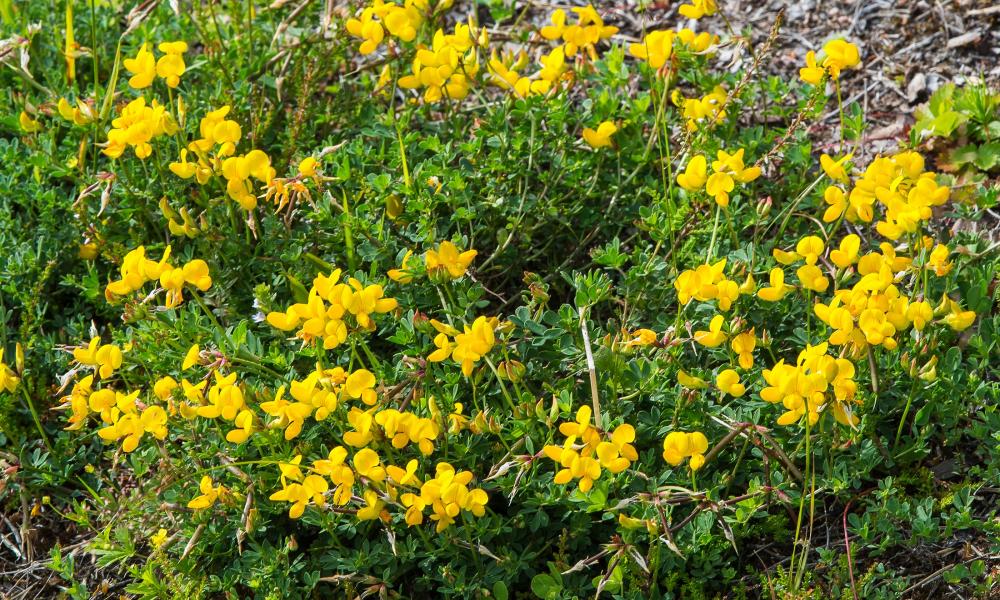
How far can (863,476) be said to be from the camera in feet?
9.30

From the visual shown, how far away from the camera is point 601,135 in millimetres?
3525

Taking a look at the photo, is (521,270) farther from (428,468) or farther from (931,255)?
(931,255)

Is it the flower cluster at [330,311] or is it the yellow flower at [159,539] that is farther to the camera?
the yellow flower at [159,539]

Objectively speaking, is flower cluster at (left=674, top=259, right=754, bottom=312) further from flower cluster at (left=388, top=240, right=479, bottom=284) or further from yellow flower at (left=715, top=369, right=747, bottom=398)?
flower cluster at (left=388, top=240, right=479, bottom=284)

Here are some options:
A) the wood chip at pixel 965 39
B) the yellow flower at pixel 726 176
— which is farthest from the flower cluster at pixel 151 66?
the wood chip at pixel 965 39

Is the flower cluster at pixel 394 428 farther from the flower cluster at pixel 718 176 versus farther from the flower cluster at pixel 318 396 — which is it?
the flower cluster at pixel 718 176

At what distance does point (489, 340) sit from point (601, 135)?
1.16 metres

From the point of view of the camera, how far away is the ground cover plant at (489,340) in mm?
2691

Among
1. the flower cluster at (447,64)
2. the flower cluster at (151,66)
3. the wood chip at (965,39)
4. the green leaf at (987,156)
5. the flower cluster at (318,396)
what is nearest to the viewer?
the flower cluster at (318,396)

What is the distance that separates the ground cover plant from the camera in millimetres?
2691

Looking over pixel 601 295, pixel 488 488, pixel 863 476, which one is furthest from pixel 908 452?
pixel 488 488

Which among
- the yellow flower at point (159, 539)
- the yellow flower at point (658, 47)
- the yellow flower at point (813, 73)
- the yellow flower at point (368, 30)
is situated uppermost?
the yellow flower at point (368, 30)

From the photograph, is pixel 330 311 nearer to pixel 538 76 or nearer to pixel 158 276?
pixel 158 276

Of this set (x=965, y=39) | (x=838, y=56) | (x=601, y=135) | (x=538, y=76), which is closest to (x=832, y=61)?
(x=838, y=56)
